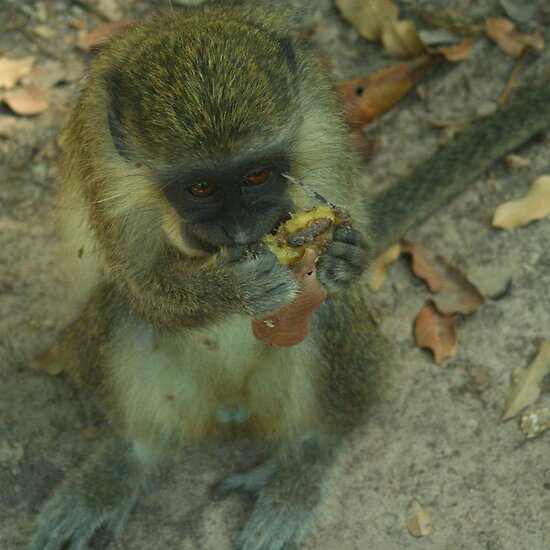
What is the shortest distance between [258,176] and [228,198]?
0.47 ft

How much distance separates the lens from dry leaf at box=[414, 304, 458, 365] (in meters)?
4.56

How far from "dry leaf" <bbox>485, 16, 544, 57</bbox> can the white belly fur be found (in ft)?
8.10

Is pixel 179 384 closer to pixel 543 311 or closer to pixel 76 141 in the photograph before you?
pixel 76 141

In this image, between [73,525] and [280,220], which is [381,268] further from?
[73,525]

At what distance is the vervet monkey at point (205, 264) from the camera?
330 centimetres

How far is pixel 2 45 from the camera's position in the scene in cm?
573

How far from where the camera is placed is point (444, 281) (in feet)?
15.8

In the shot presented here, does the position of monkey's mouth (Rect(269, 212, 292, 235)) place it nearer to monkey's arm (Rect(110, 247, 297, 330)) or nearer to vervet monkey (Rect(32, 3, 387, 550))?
vervet monkey (Rect(32, 3, 387, 550))

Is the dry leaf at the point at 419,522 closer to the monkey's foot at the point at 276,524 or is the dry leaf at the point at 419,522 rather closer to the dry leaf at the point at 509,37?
the monkey's foot at the point at 276,524

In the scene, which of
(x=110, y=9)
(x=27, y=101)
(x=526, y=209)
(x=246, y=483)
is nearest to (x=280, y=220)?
(x=246, y=483)

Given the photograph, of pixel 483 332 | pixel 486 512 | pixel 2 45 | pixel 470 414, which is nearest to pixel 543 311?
pixel 483 332

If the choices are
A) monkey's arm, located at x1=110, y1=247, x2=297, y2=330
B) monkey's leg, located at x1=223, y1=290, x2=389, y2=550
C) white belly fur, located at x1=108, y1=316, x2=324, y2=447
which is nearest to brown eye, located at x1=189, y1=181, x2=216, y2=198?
monkey's arm, located at x1=110, y1=247, x2=297, y2=330

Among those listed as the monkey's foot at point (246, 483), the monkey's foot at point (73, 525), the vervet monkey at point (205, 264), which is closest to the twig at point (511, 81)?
the vervet monkey at point (205, 264)

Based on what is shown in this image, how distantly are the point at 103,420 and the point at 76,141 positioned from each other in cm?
130
